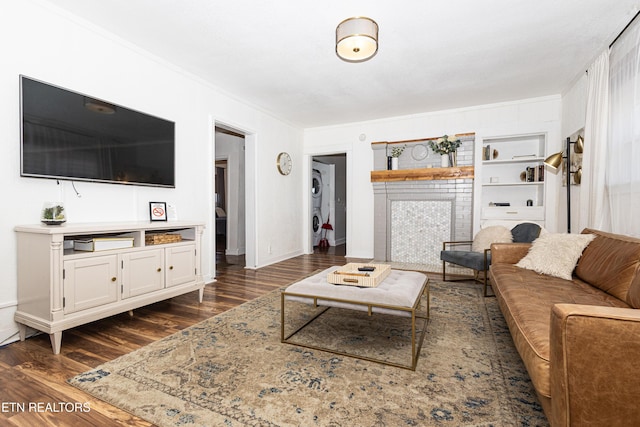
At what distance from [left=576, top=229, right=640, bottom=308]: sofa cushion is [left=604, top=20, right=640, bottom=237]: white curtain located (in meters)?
0.33

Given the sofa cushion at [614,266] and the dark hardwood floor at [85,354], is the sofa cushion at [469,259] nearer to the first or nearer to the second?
the sofa cushion at [614,266]

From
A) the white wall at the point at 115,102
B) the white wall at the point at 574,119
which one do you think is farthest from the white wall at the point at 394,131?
the white wall at the point at 115,102

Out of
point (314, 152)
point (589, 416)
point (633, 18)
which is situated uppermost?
point (633, 18)

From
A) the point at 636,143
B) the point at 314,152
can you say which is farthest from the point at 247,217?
the point at 636,143

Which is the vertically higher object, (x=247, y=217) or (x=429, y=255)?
(x=247, y=217)

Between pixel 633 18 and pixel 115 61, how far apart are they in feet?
14.8

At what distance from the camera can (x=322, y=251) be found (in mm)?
6691

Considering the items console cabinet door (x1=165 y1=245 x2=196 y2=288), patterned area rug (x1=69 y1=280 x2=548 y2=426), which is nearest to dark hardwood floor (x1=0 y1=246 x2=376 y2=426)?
patterned area rug (x1=69 y1=280 x2=548 y2=426)

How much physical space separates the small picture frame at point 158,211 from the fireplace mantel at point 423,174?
3.49 m

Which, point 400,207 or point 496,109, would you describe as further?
point 400,207

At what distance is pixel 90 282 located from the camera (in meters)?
2.23

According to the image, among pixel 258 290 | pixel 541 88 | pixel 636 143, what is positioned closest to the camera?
pixel 636 143

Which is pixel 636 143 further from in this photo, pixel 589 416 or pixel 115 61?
pixel 115 61

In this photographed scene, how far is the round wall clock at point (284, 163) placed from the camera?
5.44 m
